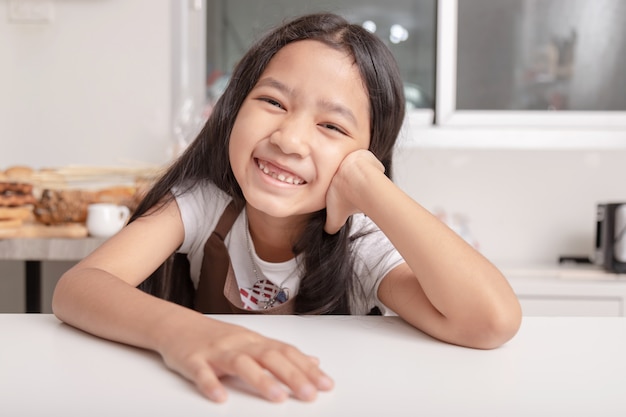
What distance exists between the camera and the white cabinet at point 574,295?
226cm

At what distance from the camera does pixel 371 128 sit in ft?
3.53

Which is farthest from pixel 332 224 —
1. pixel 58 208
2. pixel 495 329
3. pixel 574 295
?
pixel 574 295

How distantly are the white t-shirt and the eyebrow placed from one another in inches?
8.0

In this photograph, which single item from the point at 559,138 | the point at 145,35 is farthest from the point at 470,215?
the point at 145,35

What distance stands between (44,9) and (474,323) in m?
2.42

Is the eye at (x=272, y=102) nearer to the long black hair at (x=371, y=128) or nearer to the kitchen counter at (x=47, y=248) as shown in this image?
the long black hair at (x=371, y=128)

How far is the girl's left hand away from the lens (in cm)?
93

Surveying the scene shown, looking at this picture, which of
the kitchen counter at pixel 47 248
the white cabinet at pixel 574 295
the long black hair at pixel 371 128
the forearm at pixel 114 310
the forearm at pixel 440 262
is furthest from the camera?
the white cabinet at pixel 574 295

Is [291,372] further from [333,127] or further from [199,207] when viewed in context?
[199,207]

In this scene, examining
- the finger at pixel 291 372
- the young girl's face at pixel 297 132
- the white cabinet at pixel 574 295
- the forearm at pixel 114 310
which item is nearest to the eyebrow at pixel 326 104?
the young girl's face at pixel 297 132

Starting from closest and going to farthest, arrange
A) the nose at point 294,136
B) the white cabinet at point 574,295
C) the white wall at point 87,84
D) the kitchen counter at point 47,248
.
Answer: the nose at point 294,136, the kitchen counter at point 47,248, the white cabinet at point 574,295, the white wall at point 87,84

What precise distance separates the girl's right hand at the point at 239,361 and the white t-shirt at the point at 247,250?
0.48 meters

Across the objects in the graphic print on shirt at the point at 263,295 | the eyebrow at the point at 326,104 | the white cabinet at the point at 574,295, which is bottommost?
the white cabinet at the point at 574,295

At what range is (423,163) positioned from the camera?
2775 millimetres
